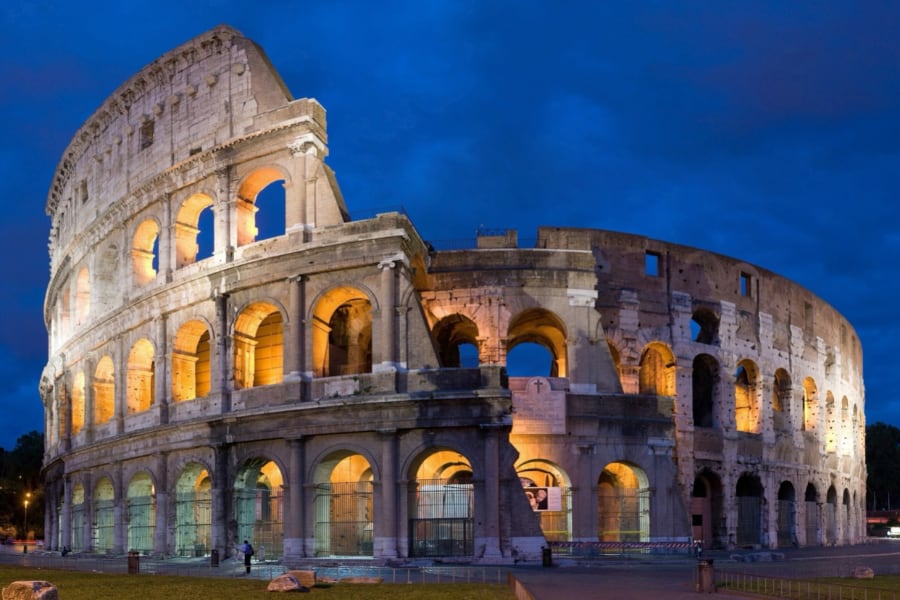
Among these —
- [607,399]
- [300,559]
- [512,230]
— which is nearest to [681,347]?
[607,399]

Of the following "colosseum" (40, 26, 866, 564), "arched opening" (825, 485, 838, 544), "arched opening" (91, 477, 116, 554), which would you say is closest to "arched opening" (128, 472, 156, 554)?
"colosseum" (40, 26, 866, 564)

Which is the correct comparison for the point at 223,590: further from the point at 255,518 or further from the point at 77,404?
the point at 77,404

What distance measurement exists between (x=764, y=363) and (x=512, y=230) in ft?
38.0

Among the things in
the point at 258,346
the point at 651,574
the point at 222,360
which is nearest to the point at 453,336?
the point at 258,346

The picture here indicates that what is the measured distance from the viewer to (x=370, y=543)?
2641cm

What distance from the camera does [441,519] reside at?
81.4 ft

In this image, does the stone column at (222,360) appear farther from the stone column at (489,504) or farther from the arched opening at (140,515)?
the stone column at (489,504)

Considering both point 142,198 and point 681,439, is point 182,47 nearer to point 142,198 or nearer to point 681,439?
point 142,198

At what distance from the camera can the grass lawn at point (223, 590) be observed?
1521cm

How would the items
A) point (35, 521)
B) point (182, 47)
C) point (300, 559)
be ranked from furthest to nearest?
point (35, 521)
point (182, 47)
point (300, 559)

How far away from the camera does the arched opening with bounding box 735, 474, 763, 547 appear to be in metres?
34.5

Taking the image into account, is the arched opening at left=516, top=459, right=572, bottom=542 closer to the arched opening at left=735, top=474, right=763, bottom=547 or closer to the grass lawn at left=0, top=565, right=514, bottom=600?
the arched opening at left=735, top=474, right=763, bottom=547

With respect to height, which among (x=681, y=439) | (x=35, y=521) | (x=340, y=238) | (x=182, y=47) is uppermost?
(x=182, y=47)

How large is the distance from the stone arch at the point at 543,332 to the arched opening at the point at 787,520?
10651mm
